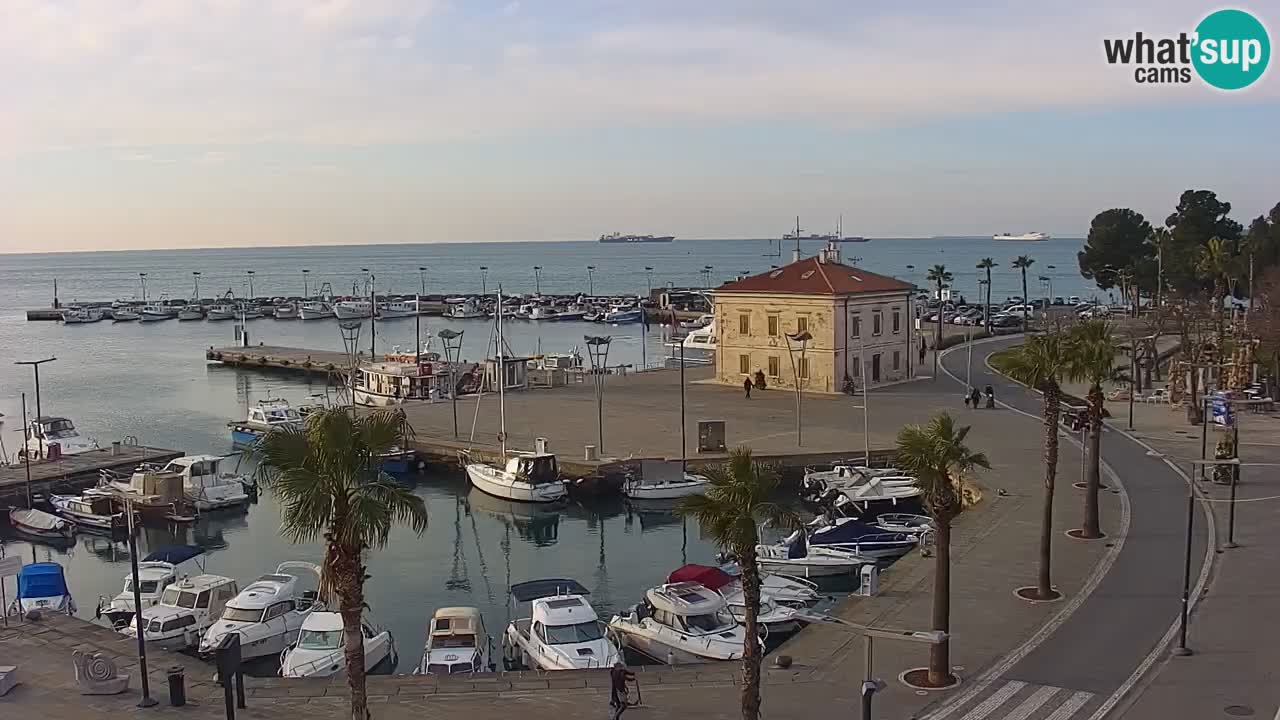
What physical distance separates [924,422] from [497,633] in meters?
27.7

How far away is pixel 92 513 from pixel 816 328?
37036 millimetres

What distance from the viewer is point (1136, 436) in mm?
46375

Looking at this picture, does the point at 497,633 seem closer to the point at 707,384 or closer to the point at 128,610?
the point at 128,610

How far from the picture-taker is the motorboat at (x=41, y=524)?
1683 inches

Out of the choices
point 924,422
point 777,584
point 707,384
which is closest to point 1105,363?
point 777,584

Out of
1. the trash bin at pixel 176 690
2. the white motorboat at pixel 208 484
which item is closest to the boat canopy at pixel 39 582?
the trash bin at pixel 176 690

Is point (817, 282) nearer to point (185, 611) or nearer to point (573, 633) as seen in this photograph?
point (573, 633)

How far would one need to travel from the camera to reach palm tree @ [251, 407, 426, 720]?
1589 centimetres

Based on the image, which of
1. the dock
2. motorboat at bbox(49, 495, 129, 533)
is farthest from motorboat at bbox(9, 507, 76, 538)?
the dock

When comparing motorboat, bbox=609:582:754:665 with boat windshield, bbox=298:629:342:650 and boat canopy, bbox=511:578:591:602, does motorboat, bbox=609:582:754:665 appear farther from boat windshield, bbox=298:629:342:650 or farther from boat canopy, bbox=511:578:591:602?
boat windshield, bbox=298:629:342:650

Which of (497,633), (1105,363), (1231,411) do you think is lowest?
(497,633)

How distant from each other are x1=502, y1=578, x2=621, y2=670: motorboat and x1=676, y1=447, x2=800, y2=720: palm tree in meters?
7.59

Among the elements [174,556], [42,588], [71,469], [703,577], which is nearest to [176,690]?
[42,588]

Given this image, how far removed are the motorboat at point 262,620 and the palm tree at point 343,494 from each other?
1227 cm
